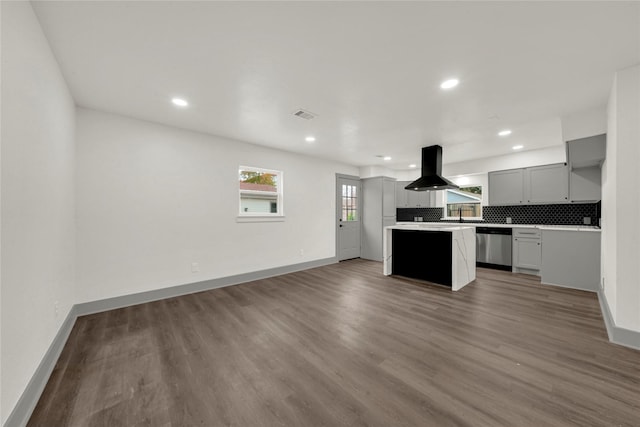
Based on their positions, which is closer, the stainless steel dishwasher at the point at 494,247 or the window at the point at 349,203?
the stainless steel dishwasher at the point at 494,247

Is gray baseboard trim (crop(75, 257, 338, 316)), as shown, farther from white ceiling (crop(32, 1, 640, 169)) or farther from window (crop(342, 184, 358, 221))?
white ceiling (crop(32, 1, 640, 169))

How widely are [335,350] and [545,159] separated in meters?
5.62

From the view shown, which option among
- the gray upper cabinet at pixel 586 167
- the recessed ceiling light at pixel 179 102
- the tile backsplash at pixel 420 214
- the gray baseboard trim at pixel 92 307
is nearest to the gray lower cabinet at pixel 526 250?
the gray upper cabinet at pixel 586 167

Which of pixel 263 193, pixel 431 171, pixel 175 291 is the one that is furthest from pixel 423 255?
pixel 175 291

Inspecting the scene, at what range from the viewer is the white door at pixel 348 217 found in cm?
590

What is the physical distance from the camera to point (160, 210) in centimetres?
334

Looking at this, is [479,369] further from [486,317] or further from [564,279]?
[564,279]

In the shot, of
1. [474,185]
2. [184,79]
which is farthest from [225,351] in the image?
[474,185]

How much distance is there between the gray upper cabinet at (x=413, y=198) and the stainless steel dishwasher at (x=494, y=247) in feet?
5.15

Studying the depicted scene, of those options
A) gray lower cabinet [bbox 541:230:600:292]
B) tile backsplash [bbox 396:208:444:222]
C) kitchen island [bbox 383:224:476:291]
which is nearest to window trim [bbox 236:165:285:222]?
kitchen island [bbox 383:224:476:291]

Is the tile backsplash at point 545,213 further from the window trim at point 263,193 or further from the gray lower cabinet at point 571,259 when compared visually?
the window trim at point 263,193

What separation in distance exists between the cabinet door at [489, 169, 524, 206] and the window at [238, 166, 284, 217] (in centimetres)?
475

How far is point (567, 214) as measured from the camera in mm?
4613

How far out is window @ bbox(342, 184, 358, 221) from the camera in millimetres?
6070
